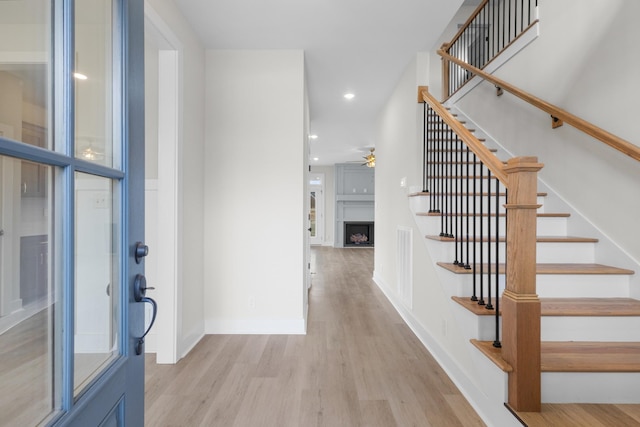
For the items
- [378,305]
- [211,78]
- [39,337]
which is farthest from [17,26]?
[378,305]

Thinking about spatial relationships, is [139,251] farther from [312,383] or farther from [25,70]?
[312,383]

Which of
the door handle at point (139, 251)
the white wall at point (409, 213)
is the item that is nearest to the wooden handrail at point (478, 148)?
the white wall at point (409, 213)

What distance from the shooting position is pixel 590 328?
1646mm

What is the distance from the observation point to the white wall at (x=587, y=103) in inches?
72.7

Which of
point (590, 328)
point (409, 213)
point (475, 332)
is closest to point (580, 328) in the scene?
point (590, 328)

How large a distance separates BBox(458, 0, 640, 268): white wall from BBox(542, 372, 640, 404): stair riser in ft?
2.87

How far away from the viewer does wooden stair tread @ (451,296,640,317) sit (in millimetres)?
1625

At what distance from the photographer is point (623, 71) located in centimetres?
186

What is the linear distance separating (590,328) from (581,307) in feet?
0.36

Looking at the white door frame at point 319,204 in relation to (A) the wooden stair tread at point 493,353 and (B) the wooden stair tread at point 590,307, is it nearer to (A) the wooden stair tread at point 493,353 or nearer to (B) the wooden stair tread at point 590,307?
(B) the wooden stair tread at point 590,307

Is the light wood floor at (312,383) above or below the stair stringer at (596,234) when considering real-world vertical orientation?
below

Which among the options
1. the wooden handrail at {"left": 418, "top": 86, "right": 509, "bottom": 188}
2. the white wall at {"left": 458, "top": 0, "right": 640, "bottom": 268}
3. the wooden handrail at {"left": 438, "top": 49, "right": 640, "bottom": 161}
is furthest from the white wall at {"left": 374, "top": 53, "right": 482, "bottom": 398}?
the white wall at {"left": 458, "top": 0, "right": 640, "bottom": 268}

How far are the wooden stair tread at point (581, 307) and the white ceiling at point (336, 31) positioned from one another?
2.20m

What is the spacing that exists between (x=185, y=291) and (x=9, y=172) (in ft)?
7.15
